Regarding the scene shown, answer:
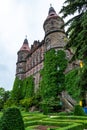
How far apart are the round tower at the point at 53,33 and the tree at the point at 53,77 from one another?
2440 millimetres

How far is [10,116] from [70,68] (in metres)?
29.8

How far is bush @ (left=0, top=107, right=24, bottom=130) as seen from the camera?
8.33m

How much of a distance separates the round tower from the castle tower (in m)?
19.6

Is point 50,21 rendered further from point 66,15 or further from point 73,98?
point 66,15

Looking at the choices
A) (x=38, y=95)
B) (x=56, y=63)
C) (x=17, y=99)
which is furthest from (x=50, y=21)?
(x=17, y=99)

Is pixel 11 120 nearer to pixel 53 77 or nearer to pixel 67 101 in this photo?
pixel 67 101

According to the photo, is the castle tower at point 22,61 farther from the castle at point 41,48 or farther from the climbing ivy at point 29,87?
the climbing ivy at point 29,87

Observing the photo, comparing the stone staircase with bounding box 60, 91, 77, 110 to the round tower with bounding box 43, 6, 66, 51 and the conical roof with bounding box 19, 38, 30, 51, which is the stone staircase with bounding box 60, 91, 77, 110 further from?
the conical roof with bounding box 19, 38, 30, 51

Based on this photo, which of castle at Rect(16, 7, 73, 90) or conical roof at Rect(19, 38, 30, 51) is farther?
conical roof at Rect(19, 38, 30, 51)

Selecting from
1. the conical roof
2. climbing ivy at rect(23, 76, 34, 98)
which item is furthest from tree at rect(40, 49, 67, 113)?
the conical roof

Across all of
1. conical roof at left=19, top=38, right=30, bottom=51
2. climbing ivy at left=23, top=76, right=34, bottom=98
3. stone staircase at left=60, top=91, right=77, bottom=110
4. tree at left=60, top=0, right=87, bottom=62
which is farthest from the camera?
conical roof at left=19, top=38, right=30, bottom=51

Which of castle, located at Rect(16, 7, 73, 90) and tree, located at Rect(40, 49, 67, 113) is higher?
castle, located at Rect(16, 7, 73, 90)

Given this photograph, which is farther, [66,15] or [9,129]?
[66,15]

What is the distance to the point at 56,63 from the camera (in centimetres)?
3712
